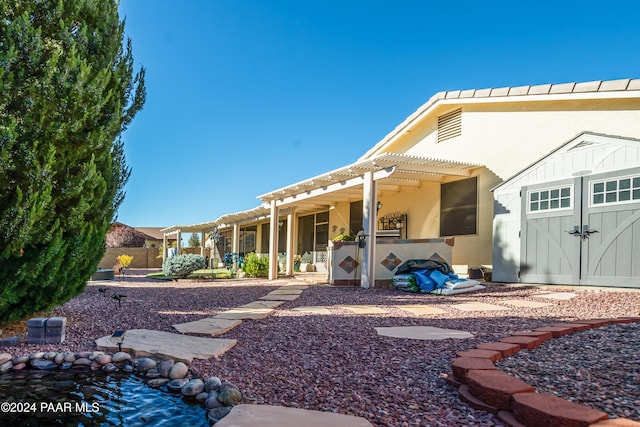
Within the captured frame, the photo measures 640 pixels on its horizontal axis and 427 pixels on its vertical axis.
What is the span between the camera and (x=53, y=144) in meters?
4.20

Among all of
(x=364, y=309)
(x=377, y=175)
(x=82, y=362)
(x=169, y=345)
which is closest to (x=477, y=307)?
(x=364, y=309)

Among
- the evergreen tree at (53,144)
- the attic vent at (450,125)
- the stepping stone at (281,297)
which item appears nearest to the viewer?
the evergreen tree at (53,144)

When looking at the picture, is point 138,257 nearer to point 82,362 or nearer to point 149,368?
point 82,362

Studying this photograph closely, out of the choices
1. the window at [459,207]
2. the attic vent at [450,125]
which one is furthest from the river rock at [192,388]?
the attic vent at [450,125]

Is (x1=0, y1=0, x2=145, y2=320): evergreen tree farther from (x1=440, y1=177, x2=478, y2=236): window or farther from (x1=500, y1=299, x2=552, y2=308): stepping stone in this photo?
(x1=440, y1=177, x2=478, y2=236): window

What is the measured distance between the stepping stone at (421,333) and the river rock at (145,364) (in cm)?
209

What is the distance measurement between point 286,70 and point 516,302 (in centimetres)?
1161

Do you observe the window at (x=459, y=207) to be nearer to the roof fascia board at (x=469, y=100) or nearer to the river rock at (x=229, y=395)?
the roof fascia board at (x=469, y=100)

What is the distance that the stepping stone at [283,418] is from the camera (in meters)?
2.08

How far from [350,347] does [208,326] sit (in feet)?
5.77

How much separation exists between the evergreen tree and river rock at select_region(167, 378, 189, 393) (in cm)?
213

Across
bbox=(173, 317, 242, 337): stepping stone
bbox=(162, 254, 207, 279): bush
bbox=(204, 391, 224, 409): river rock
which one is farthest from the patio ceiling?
bbox=(204, 391, 224, 409): river rock

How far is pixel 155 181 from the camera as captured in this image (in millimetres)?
23047

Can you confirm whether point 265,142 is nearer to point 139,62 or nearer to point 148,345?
point 139,62
